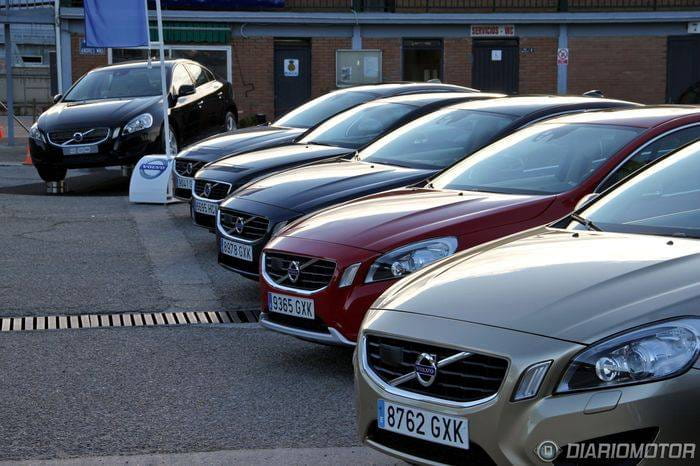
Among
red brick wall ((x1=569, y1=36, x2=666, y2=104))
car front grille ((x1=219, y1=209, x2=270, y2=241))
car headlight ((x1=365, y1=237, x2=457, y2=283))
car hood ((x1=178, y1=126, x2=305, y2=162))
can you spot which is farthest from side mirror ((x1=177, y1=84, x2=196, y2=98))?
red brick wall ((x1=569, y1=36, x2=666, y2=104))

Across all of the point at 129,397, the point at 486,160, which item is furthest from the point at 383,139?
the point at 129,397

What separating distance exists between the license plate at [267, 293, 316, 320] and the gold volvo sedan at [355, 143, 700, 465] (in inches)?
67.6

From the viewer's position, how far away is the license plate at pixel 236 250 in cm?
795

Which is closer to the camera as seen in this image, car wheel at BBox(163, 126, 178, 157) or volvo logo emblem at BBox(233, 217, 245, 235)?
volvo logo emblem at BBox(233, 217, 245, 235)

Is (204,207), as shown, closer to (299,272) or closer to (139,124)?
(299,272)

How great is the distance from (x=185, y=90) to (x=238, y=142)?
14.7 ft

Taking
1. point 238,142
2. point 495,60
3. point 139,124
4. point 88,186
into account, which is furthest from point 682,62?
point 238,142

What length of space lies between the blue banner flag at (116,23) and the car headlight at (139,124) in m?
0.97

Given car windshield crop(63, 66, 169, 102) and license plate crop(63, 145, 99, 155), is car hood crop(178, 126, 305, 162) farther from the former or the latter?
car windshield crop(63, 66, 169, 102)

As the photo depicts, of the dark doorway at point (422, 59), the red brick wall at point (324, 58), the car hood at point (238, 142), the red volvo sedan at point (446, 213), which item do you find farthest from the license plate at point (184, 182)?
the dark doorway at point (422, 59)

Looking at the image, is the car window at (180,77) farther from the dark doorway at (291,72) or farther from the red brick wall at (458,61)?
the red brick wall at (458,61)

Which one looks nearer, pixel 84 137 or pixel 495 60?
pixel 84 137

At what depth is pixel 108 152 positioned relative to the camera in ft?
48.1

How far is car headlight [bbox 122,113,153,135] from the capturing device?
14.8m
